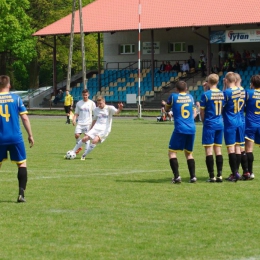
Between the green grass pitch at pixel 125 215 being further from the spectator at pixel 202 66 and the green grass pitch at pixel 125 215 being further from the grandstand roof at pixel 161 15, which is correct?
the spectator at pixel 202 66

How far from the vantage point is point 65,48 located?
3103 inches

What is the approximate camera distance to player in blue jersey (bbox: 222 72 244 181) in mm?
14547

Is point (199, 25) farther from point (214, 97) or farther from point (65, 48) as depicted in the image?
point (214, 97)

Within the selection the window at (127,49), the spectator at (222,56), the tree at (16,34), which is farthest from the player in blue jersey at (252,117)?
the tree at (16,34)

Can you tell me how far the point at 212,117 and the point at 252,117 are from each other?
40.1 inches

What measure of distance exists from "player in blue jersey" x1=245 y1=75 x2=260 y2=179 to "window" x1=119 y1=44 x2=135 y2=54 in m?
49.3

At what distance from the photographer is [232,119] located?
14.7 m

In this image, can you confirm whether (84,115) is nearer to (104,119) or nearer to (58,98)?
(104,119)

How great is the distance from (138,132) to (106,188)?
1996 centimetres

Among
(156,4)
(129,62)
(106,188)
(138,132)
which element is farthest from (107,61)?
(106,188)

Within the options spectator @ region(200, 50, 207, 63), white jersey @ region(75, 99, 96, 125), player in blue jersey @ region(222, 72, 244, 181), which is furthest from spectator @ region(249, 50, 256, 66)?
player in blue jersey @ region(222, 72, 244, 181)

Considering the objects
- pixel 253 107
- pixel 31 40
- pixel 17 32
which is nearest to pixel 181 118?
pixel 253 107

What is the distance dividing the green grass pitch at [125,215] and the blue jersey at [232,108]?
110 centimetres

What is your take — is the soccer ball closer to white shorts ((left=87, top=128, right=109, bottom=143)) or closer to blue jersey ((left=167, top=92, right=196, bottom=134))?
white shorts ((left=87, top=128, right=109, bottom=143))
